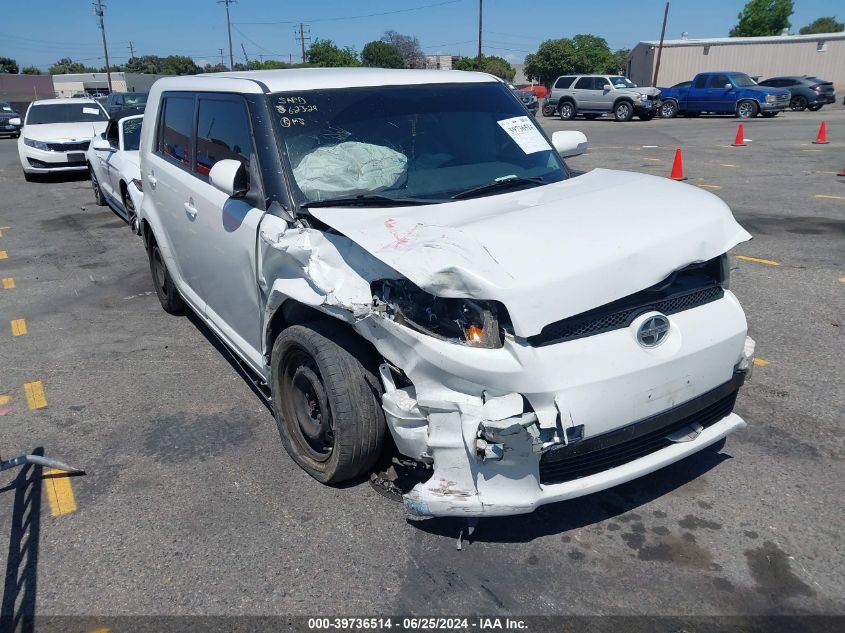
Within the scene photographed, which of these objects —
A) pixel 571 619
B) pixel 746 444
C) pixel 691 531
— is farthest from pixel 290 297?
pixel 746 444

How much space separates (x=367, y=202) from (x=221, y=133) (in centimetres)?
126

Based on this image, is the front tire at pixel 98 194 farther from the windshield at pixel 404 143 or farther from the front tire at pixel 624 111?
the front tire at pixel 624 111

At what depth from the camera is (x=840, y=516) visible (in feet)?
10.3

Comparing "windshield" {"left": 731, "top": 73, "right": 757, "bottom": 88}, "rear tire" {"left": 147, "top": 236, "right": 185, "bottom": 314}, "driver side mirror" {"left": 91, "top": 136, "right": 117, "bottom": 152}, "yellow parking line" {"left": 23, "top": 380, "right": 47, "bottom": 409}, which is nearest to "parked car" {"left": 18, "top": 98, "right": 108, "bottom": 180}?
"driver side mirror" {"left": 91, "top": 136, "right": 117, "bottom": 152}

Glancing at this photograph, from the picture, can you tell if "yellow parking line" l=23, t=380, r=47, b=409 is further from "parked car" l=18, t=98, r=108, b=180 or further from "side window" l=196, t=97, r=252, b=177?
"parked car" l=18, t=98, r=108, b=180

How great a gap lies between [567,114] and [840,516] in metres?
29.5

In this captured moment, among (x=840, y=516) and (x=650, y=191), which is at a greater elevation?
(x=650, y=191)

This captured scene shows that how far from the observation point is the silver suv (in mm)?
28469

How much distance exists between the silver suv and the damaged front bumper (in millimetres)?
28039

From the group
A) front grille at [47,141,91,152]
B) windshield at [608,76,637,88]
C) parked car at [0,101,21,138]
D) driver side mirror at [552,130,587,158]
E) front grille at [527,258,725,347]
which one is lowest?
parked car at [0,101,21,138]

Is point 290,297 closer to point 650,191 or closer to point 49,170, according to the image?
point 650,191

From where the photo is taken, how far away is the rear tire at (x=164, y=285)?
19.2 feet

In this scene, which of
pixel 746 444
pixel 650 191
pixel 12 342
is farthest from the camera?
pixel 12 342

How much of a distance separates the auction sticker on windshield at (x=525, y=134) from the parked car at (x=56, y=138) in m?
13.2
